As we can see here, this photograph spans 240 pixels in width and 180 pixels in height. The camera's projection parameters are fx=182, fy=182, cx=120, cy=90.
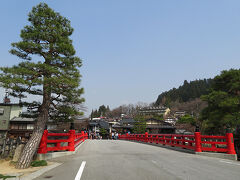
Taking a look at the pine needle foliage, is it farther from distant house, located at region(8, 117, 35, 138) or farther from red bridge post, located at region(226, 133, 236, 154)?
distant house, located at region(8, 117, 35, 138)

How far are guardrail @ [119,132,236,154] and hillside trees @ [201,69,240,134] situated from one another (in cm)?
172

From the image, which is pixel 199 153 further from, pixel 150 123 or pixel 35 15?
pixel 150 123

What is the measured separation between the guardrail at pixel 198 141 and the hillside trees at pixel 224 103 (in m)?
1.72

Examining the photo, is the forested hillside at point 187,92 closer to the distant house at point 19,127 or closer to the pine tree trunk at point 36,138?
the distant house at point 19,127

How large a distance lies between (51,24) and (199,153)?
394 inches

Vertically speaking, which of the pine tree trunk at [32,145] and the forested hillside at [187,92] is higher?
the forested hillside at [187,92]

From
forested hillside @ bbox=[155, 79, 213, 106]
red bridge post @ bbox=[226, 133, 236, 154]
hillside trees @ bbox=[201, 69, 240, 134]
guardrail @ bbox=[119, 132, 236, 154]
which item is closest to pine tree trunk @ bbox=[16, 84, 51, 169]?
guardrail @ bbox=[119, 132, 236, 154]

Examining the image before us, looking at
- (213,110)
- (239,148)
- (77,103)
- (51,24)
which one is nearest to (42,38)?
(51,24)

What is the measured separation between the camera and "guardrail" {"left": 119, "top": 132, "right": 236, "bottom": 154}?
9.18 meters

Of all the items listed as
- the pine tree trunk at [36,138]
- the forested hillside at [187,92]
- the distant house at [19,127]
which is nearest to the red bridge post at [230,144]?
the pine tree trunk at [36,138]

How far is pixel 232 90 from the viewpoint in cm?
1784

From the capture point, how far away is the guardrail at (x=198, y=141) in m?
9.18

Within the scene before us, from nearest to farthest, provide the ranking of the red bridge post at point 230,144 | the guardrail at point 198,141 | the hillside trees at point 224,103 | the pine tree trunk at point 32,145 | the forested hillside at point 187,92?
the pine tree trunk at point 32,145 → the red bridge post at point 230,144 → the guardrail at point 198,141 → the hillside trees at point 224,103 → the forested hillside at point 187,92

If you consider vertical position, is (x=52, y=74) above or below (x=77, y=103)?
above
